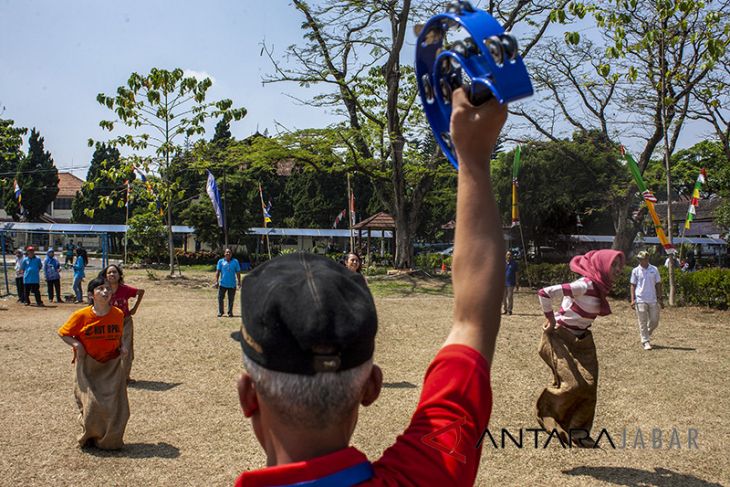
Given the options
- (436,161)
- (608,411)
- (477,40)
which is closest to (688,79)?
(436,161)

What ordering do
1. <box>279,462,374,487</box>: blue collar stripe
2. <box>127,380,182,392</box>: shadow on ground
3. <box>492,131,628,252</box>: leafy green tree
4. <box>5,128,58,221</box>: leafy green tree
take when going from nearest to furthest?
1. <box>279,462,374,487</box>: blue collar stripe
2. <box>127,380,182,392</box>: shadow on ground
3. <box>492,131,628,252</box>: leafy green tree
4. <box>5,128,58,221</box>: leafy green tree

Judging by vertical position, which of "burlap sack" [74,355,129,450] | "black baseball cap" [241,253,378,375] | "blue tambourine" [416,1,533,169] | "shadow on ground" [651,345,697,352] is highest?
"blue tambourine" [416,1,533,169]

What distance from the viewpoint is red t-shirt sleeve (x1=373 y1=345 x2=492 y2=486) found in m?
1.24

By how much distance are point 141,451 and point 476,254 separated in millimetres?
5921

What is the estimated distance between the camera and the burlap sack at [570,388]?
20.0ft

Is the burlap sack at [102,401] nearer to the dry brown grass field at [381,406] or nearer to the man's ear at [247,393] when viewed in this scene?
the dry brown grass field at [381,406]

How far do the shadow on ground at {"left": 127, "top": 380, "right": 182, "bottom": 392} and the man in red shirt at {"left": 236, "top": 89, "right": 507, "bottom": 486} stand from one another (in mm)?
8112

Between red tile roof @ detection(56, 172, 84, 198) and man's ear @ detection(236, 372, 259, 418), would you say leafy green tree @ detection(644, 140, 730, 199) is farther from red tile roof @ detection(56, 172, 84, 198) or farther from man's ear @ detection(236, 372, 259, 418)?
red tile roof @ detection(56, 172, 84, 198)

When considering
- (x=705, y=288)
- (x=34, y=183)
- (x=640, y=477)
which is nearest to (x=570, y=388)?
(x=640, y=477)

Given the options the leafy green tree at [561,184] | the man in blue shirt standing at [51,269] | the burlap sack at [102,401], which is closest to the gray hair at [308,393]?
the burlap sack at [102,401]

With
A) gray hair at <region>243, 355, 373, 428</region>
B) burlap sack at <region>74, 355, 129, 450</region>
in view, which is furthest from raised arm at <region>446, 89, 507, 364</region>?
burlap sack at <region>74, 355, 129, 450</region>

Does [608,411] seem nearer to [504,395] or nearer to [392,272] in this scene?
[504,395]

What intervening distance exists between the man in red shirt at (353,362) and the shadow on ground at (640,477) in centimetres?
505

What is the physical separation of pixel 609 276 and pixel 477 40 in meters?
5.61
